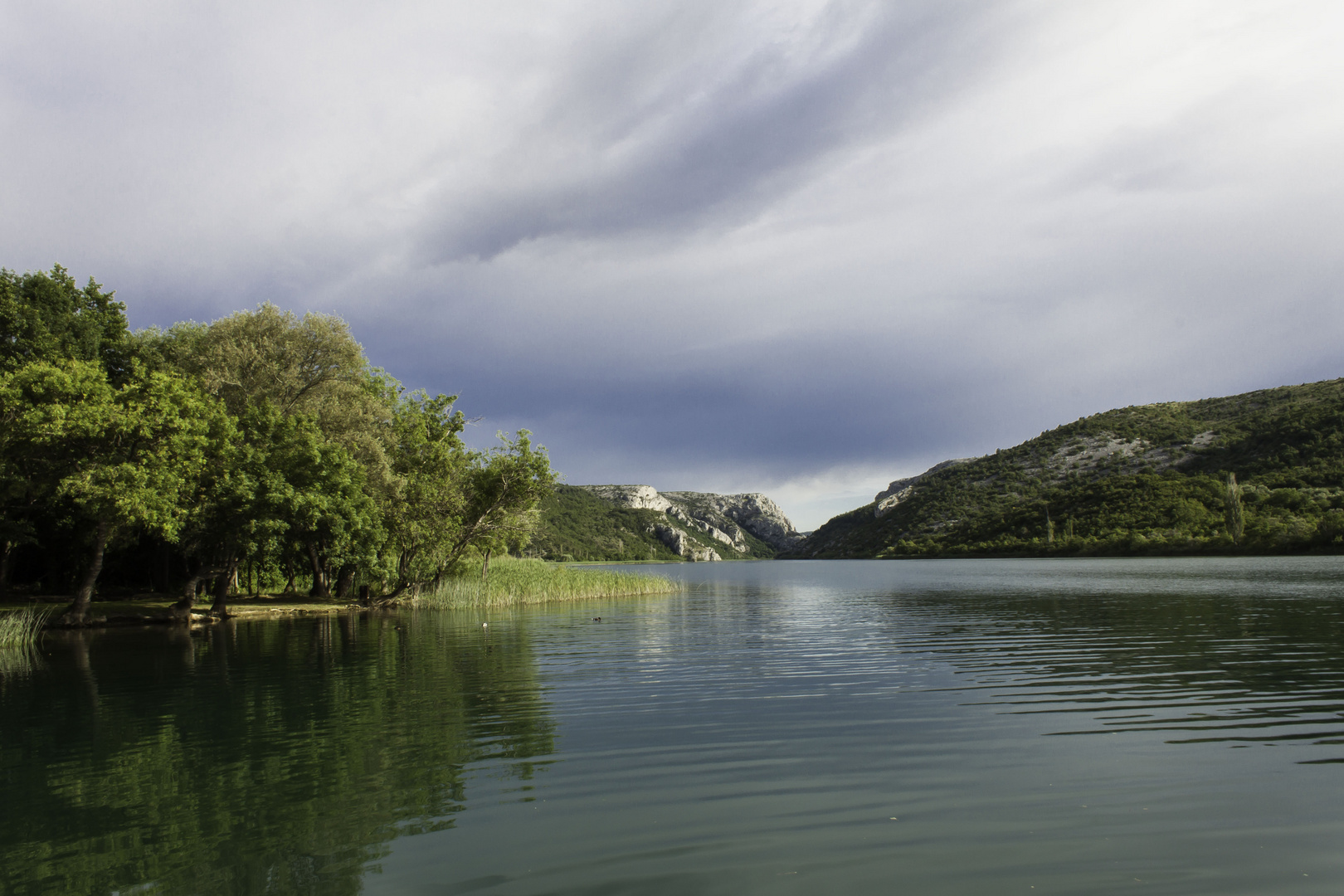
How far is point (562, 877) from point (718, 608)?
37483 millimetres

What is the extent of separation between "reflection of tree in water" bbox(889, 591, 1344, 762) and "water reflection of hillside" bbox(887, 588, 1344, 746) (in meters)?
0.04

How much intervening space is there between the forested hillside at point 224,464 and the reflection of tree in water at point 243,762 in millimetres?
12294

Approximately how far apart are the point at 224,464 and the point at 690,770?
33.4 meters

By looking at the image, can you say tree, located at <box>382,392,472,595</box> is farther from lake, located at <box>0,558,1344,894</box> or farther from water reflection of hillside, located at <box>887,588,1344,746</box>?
water reflection of hillside, located at <box>887,588,1344,746</box>

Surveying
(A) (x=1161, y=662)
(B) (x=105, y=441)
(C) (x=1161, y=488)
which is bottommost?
(A) (x=1161, y=662)

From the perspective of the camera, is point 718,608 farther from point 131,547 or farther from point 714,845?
point 131,547

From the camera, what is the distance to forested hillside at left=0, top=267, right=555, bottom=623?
1202 inches

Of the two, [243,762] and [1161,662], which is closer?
[243,762]

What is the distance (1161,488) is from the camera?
111 m

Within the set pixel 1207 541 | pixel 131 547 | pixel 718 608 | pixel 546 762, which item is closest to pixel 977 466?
pixel 1207 541

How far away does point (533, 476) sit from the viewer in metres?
48.9

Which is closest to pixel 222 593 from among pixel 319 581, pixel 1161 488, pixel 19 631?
pixel 19 631

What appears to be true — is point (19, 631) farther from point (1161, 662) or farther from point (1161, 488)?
point (1161, 488)

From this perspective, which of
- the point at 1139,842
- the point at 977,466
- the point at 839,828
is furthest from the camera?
the point at 977,466
